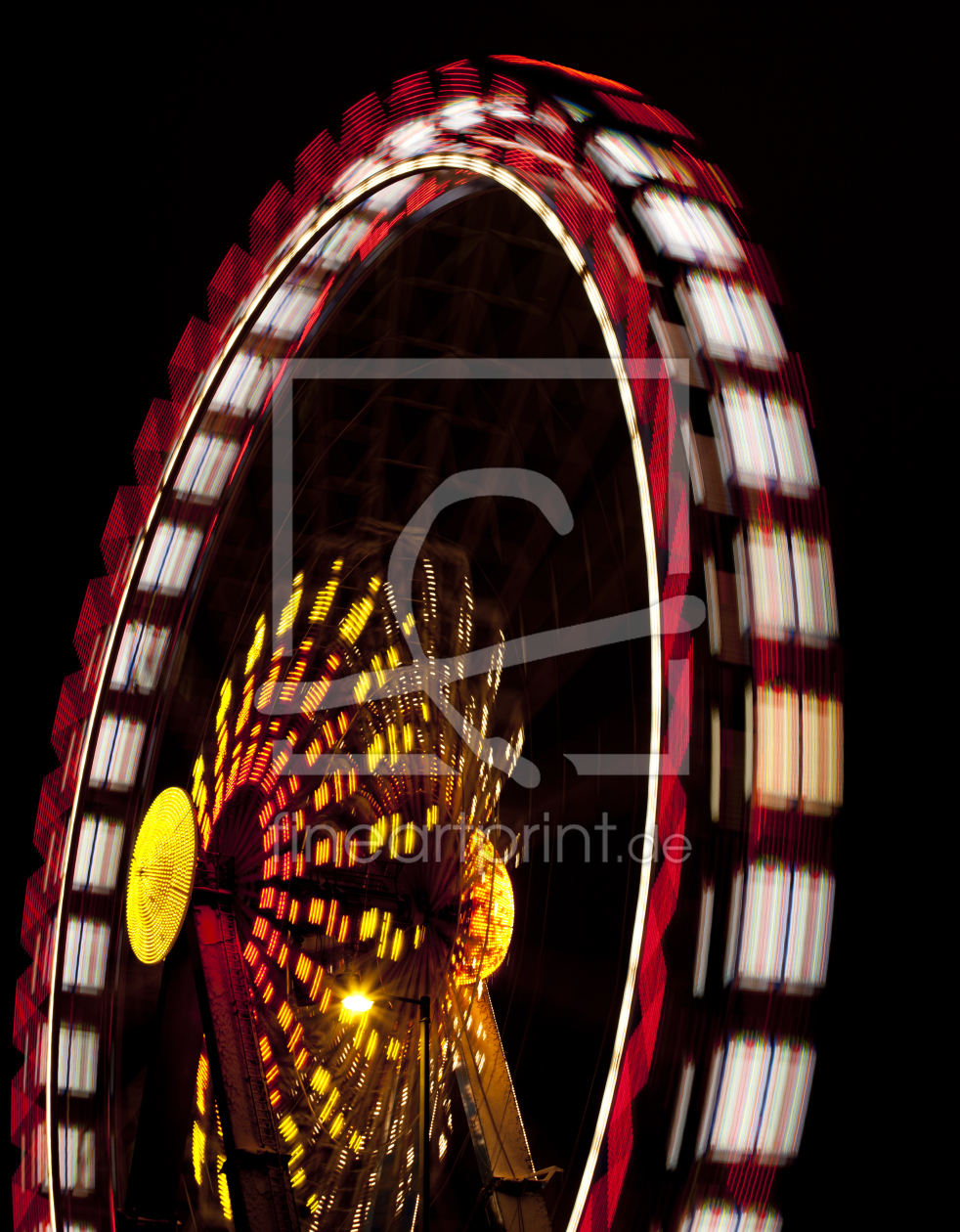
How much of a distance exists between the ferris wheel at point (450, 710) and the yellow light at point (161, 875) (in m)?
0.02

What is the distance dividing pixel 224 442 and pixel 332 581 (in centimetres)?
89

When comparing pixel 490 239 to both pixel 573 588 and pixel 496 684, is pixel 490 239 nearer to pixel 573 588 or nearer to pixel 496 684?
pixel 573 588

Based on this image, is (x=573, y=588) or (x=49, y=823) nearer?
(x=573, y=588)

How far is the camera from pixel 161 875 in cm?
518

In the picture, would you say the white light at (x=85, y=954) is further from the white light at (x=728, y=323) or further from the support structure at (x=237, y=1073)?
the white light at (x=728, y=323)

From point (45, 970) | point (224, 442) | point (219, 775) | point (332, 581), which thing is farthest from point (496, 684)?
point (45, 970)

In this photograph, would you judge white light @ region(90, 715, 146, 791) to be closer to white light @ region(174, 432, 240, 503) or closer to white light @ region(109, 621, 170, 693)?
white light @ region(109, 621, 170, 693)

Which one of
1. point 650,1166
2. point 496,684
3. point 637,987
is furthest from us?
point 496,684

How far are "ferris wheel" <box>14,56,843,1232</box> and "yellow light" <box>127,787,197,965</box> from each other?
0.08ft

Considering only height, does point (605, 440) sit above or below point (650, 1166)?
above

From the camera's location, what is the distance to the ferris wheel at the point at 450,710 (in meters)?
3.35

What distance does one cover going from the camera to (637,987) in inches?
135

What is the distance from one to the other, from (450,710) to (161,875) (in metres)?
1.47

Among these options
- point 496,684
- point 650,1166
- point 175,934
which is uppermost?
point 496,684
